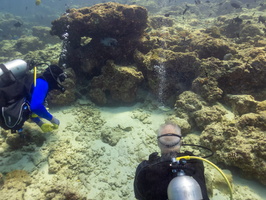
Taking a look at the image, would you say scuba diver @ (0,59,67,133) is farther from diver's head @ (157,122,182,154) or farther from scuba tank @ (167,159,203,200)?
scuba tank @ (167,159,203,200)

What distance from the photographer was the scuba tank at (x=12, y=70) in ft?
12.0

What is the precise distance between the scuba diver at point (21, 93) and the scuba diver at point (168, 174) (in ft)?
9.49

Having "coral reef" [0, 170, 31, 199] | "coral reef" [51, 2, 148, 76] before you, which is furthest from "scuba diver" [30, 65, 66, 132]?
"coral reef" [51, 2, 148, 76]

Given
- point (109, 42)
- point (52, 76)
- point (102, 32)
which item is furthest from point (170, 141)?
point (102, 32)

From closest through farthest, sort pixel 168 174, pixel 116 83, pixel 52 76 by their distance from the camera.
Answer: pixel 168 174 → pixel 52 76 → pixel 116 83

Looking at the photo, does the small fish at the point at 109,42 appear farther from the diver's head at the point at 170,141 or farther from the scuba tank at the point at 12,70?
the diver's head at the point at 170,141

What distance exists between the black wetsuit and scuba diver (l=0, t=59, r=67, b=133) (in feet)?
9.41

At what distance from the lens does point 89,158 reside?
421 centimetres

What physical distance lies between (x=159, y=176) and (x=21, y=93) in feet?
11.5

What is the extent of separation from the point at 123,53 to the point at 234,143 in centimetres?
505

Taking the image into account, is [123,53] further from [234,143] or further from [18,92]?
[234,143]

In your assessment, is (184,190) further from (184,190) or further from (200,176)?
(200,176)

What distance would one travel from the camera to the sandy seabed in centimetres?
334

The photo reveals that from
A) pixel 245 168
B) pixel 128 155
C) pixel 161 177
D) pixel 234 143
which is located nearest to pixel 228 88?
pixel 234 143
